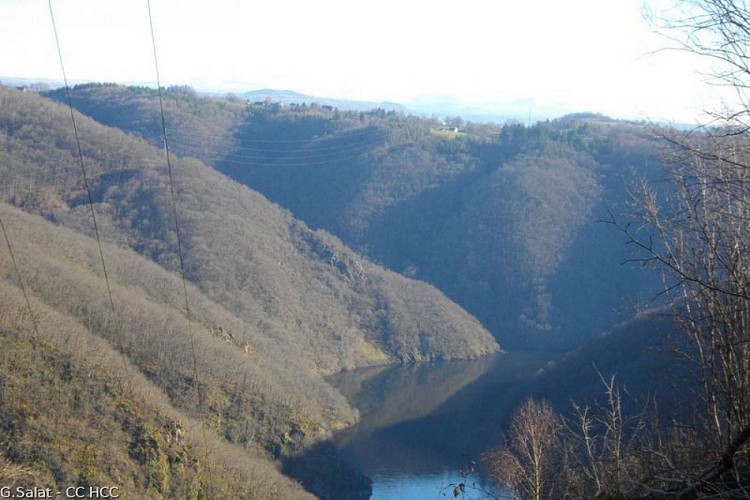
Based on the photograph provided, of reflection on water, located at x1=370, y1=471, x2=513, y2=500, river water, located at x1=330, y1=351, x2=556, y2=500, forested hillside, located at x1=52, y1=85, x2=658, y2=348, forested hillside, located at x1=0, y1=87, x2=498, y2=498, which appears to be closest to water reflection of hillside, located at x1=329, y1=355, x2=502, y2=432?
river water, located at x1=330, y1=351, x2=556, y2=500

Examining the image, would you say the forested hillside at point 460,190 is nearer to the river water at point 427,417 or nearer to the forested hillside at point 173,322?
the forested hillside at point 173,322

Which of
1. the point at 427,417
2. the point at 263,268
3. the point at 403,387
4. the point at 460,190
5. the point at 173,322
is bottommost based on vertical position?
the point at 403,387

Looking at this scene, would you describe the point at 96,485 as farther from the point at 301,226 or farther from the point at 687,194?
the point at 301,226

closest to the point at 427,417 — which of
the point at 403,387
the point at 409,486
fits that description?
the point at 403,387

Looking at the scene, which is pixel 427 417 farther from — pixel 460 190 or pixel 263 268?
pixel 460 190

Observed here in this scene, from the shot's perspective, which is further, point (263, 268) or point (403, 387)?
point (263, 268)
